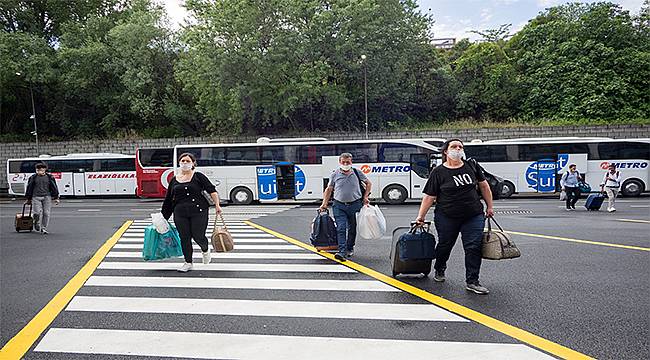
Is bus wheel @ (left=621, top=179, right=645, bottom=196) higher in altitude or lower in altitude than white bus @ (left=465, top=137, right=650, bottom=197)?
lower

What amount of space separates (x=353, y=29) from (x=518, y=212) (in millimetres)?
18191

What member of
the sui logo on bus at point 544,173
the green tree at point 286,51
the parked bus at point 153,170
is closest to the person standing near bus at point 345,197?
the sui logo on bus at point 544,173

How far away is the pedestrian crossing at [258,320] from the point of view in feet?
13.8

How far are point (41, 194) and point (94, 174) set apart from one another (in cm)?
1811

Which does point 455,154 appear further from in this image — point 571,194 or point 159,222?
point 571,194

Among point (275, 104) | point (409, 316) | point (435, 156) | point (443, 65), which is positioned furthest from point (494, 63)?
point (409, 316)

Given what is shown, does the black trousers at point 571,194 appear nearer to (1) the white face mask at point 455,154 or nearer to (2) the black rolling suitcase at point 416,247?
(2) the black rolling suitcase at point 416,247

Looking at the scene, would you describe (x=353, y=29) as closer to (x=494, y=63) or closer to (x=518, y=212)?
(x=494, y=63)

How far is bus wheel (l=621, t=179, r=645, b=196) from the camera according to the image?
899 inches

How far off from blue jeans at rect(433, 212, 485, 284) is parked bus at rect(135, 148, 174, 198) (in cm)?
2204

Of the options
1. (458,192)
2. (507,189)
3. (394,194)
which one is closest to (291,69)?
(394,194)

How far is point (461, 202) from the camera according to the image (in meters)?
5.69

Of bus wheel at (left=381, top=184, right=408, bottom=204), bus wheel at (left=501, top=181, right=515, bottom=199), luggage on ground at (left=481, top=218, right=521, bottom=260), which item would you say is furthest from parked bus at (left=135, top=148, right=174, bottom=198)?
luggage on ground at (left=481, top=218, right=521, bottom=260)

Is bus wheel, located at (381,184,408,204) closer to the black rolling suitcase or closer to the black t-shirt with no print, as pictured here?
the black rolling suitcase
